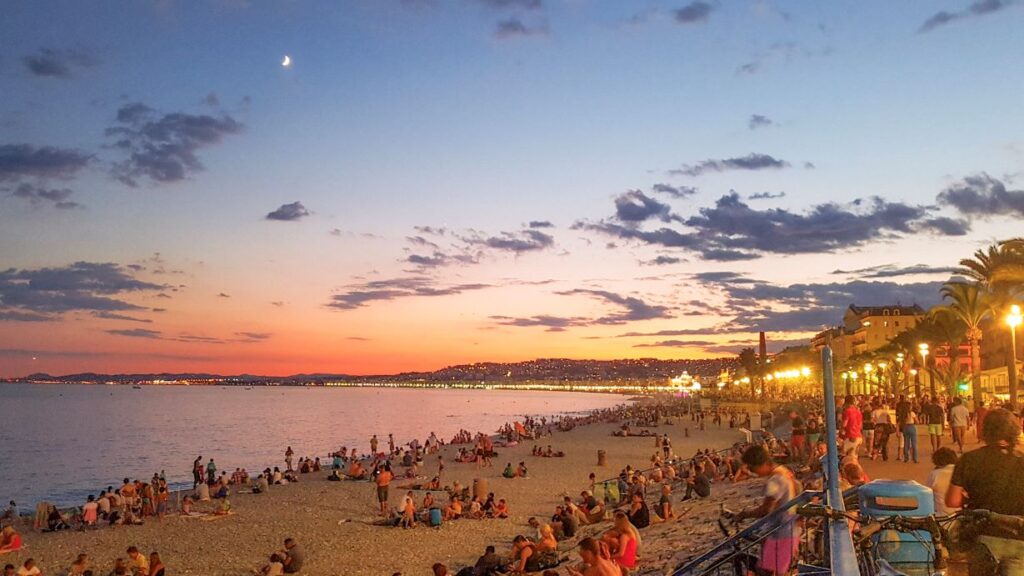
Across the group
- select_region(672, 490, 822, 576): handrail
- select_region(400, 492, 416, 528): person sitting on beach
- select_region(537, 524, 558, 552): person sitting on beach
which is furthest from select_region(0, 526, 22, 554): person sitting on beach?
select_region(672, 490, 822, 576): handrail

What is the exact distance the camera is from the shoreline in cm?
1866

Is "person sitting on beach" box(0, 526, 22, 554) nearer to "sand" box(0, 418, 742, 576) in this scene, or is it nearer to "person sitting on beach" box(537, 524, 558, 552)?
"sand" box(0, 418, 742, 576)

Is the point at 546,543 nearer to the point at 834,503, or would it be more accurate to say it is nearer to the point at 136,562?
the point at 136,562

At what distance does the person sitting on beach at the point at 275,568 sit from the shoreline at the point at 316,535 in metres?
0.69

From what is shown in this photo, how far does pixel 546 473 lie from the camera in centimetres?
3650

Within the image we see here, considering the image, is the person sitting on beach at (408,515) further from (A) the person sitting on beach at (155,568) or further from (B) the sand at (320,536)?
(A) the person sitting on beach at (155,568)

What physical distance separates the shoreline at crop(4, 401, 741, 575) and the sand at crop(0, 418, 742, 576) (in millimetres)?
26

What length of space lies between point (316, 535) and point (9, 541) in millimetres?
8122

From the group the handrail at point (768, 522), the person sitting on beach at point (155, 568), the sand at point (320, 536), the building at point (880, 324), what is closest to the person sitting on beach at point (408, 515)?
the sand at point (320, 536)

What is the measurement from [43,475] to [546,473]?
37623 mm

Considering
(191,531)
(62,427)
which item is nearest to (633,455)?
(191,531)

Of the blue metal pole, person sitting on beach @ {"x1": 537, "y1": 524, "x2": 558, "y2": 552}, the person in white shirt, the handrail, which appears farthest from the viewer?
person sitting on beach @ {"x1": 537, "y1": 524, "x2": 558, "y2": 552}

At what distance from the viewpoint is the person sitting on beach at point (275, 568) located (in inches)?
656

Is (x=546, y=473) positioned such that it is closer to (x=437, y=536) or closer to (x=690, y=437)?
(x=437, y=536)
